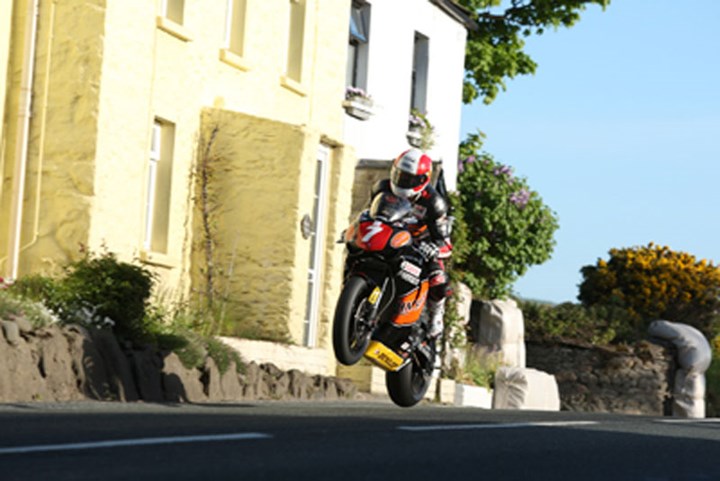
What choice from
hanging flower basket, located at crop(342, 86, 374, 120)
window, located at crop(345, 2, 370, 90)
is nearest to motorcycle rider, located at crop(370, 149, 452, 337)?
hanging flower basket, located at crop(342, 86, 374, 120)

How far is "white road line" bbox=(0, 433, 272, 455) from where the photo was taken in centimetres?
793

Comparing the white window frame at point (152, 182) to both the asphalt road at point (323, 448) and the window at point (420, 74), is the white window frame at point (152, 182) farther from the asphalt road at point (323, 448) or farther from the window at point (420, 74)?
the window at point (420, 74)

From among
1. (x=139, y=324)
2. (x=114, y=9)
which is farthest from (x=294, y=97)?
(x=139, y=324)

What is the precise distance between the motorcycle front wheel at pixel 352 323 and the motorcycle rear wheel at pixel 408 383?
104cm

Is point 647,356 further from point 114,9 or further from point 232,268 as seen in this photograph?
point 114,9

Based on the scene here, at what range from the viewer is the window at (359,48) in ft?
91.6

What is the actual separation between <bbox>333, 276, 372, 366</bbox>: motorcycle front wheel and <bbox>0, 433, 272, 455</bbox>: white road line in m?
3.40

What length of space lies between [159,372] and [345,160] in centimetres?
858

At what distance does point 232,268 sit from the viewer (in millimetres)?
22406

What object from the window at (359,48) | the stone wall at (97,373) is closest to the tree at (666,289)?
the window at (359,48)

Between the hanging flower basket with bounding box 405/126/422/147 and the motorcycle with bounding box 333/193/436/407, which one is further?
the hanging flower basket with bounding box 405/126/422/147

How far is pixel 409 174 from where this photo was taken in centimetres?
1361

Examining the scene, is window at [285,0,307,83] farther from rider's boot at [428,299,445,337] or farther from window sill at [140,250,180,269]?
rider's boot at [428,299,445,337]

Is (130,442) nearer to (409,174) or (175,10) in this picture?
(409,174)
